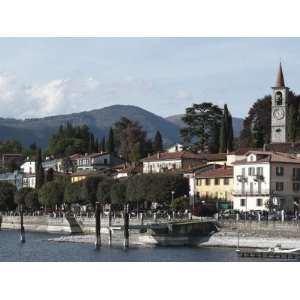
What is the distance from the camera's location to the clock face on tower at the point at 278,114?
339 feet

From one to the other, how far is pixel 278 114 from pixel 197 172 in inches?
595

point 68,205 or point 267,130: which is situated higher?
point 267,130

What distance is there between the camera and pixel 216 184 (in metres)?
88.8

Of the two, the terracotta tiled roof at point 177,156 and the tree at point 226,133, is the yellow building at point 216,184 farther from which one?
the terracotta tiled roof at point 177,156

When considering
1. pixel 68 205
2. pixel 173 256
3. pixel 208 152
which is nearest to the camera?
pixel 173 256

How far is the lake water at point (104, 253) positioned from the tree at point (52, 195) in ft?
114

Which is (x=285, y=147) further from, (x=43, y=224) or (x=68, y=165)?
(x=68, y=165)

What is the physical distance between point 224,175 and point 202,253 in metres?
31.2

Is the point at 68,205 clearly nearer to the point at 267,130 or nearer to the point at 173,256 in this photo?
the point at 267,130

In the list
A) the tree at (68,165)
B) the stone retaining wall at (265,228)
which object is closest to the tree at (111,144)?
the tree at (68,165)

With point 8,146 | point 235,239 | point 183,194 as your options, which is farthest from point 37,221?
point 8,146

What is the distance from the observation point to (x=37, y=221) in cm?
9738

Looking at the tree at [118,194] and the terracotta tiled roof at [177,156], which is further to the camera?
the terracotta tiled roof at [177,156]

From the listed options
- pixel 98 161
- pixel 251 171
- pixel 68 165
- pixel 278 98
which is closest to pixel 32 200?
pixel 98 161
